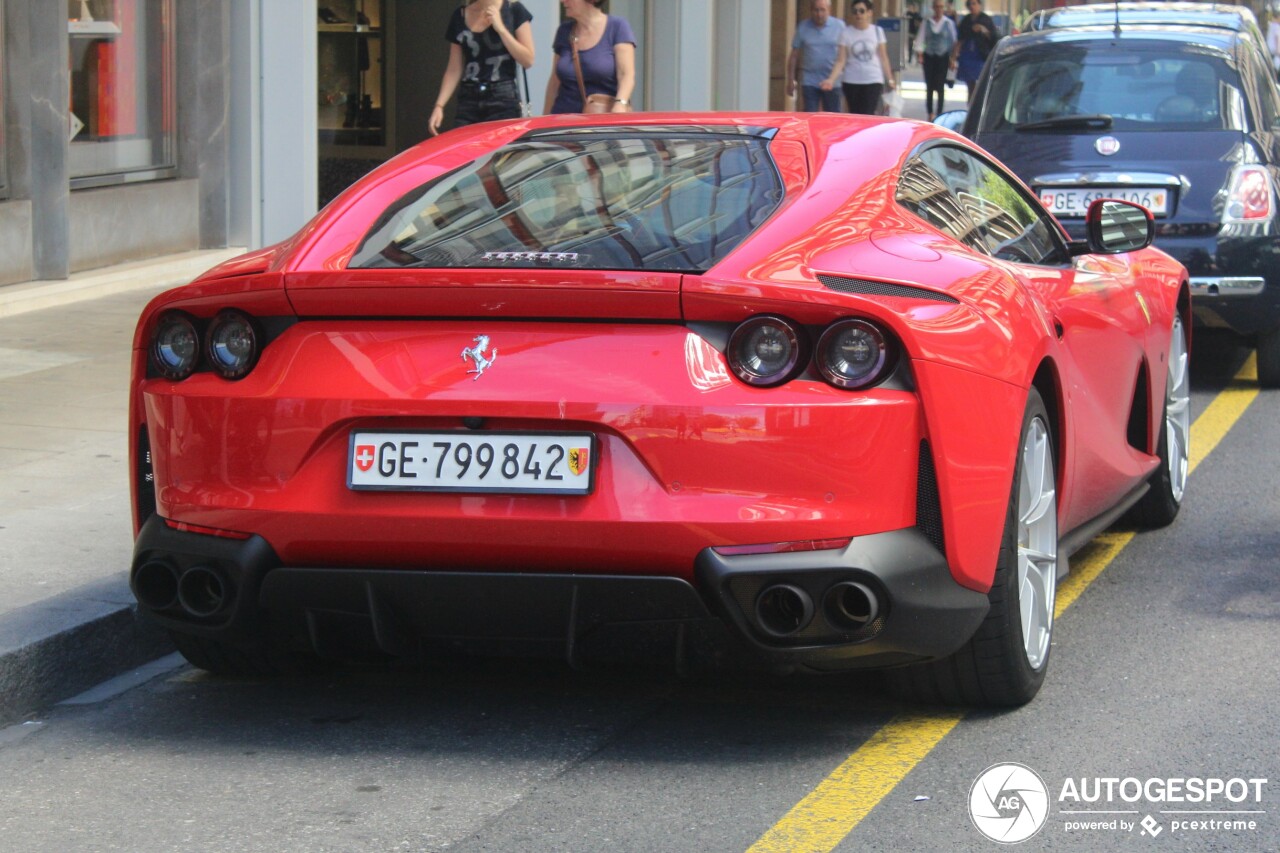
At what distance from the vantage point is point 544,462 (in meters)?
4.09

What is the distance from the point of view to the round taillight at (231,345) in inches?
171

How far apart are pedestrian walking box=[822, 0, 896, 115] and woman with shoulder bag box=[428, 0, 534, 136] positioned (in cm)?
940

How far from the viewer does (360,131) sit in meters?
22.6

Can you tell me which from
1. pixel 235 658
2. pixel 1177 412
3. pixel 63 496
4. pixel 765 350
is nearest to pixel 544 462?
pixel 765 350

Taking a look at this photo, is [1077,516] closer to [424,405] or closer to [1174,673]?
[1174,673]

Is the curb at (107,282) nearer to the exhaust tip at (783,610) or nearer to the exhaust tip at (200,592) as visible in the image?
the exhaust tip at (200,592)

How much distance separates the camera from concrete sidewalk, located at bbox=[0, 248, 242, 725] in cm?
500

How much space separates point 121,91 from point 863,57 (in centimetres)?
948

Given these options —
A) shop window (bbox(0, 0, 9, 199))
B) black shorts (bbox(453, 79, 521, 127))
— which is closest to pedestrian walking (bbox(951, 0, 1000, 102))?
black shorts (bbox(453, 79, 521, 127))

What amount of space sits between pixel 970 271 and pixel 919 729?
1015 millimetres

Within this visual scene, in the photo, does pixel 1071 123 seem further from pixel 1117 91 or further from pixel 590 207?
pixel 590 207

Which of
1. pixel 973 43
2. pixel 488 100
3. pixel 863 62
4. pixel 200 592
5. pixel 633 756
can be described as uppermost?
pixel 973 43

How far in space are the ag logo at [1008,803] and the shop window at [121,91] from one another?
885cm

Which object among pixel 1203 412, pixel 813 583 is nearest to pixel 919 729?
pixel 813 583
